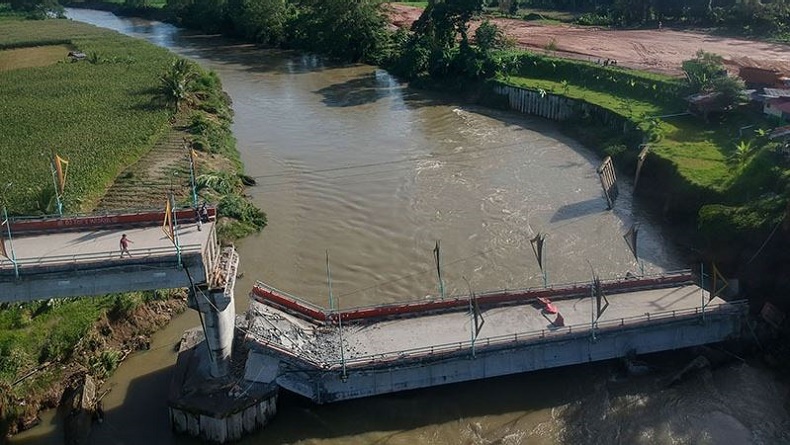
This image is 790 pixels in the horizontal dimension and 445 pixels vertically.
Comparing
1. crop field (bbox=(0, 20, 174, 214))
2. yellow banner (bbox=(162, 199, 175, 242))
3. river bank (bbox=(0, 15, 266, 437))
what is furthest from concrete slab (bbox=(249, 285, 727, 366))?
crop field (bbox=(0, 20, 174, 214))

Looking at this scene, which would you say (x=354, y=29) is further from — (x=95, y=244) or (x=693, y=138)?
(x=95, y=244)

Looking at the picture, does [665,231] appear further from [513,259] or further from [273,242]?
[273,242]

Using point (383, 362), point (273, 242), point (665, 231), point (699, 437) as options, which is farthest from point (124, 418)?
point (665, 231)

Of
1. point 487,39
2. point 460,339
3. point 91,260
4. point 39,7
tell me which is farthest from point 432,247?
point 39,7

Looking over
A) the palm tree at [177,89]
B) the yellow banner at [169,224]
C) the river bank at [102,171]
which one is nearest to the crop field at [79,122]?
the river bank at [102,171]

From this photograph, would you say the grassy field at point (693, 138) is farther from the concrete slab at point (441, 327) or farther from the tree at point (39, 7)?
the tree at point (39, 7)
